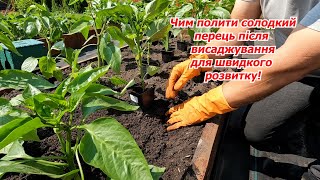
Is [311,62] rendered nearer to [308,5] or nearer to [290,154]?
[308,5]

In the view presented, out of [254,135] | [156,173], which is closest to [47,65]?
[156,173]

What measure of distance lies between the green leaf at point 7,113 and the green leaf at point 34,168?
0.37 feet

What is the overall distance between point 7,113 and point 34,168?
162 mm

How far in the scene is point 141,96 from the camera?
1.38 meters

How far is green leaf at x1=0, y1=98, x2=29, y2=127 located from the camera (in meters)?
0.74

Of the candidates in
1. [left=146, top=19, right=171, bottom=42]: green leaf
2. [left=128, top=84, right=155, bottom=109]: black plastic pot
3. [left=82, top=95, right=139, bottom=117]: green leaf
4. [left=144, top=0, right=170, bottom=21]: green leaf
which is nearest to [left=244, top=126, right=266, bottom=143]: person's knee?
[left=128, top=84, right=155, bottom=109]: black plastic pot

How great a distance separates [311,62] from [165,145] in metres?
0.67

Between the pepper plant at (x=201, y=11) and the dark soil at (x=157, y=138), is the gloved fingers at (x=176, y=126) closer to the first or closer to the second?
the dark soil at (x=157, y=138)

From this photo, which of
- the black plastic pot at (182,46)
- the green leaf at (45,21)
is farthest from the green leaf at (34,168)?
the black plastic pot at (182,46)

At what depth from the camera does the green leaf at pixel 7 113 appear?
738 millimetres

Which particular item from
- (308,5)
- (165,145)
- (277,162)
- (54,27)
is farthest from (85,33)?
(277,162)

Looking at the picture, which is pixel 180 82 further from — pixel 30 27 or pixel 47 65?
pixel 30 27

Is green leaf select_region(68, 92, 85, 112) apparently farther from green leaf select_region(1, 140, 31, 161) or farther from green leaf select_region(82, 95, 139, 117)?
green leaf select_region(1, 140, 31, 161)

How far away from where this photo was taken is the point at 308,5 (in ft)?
4.21
